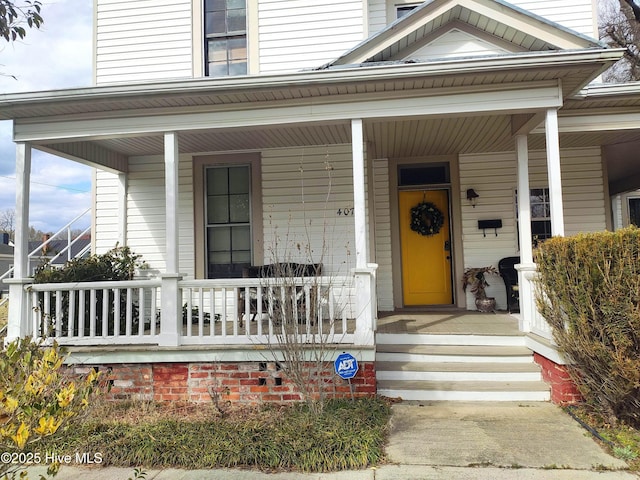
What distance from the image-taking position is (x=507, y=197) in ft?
23.7

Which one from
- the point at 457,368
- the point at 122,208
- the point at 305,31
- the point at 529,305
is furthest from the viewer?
the point at 305,31

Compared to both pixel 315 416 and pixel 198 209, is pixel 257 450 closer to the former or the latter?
pixel 315 416

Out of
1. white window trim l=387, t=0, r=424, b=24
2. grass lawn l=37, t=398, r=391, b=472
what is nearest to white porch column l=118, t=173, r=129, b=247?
grass lawn l=37, t=398, r=391, b=472

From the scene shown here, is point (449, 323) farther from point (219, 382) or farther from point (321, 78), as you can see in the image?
point (321, 78)

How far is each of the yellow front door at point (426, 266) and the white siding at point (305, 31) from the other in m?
3.19

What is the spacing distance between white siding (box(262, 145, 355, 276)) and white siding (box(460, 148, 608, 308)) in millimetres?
2116

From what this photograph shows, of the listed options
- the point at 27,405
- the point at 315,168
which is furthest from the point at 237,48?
the point at 27,405

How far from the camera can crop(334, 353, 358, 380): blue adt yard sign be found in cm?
412

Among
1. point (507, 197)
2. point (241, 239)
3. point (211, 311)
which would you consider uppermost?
point (507, 197)

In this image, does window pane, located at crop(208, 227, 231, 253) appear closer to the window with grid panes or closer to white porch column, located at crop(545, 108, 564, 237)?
the window with grid panes

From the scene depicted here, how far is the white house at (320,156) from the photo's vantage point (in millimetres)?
4672

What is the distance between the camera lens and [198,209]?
7145mm

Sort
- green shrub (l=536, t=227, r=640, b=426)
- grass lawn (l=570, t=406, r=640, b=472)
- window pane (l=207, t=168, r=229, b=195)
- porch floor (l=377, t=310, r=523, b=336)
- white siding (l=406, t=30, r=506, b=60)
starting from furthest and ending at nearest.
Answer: window pane (l=207, t=168, r=229, b=195), white siding (l=406, t=30, r=506, b=60), porch floor (l=377, t=310, r=523, b=336), green shrub (l=536, t=227, r=640, b=426), grass lawn (l=570, t=406, r=640, b=472)

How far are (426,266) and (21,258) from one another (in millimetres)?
5962
